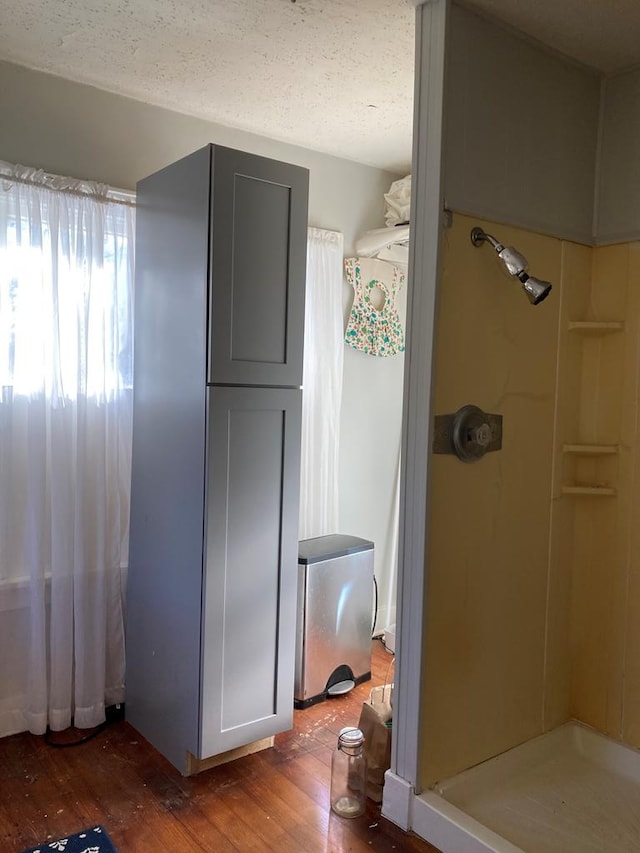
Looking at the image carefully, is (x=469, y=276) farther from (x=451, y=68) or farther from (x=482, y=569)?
(x=482, y=569)

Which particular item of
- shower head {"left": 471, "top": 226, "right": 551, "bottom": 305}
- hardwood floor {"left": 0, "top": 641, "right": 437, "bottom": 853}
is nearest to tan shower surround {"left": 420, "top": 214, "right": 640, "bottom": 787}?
shower head {"left": 471, "top": 226, "right": 551, "bottom": 305}

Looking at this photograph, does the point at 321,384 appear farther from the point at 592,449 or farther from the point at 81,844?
the point at 81,844

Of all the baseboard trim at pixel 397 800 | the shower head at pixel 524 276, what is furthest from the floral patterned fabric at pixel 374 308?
the baseboard trim at pixel 397 800

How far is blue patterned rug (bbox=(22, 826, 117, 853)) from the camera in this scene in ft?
6.43

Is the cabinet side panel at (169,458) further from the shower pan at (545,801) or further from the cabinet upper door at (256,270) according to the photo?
the shower pan at (545,801)

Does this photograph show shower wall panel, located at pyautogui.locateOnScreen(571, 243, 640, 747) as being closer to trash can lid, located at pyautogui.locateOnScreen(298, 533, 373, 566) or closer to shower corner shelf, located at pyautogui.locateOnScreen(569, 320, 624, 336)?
shower corner shelf, located at pyautogui.locateOnScreen(569, 320, 624, 336)

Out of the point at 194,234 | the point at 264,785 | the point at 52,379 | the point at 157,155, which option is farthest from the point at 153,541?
the point at 157,155

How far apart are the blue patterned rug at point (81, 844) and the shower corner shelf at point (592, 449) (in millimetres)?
1885

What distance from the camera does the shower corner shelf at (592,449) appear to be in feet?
8.07

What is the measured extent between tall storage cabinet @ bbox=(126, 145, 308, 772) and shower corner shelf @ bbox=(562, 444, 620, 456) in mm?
951

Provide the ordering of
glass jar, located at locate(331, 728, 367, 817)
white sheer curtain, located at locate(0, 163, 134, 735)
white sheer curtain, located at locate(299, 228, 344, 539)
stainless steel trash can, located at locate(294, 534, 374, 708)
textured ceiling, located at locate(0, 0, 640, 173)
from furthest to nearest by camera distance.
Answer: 1. white sheer curtain, located at locate(299, 228, 344, 539)
2. stainless steel trash can, located at locate(294, 534, 374, 708)
3. white sheer curtain, located at locate(0, 163, 134, 735)
4. glass jar, located at locate(331, 728, 367, 817)
5. textured ceiling, located at locate(0, 0, 640, 173)

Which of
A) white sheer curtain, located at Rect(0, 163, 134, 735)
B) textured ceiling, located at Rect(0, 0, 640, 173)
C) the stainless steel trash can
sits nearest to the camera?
textured ceiling, located at Rect(0, 0, 640, 173)

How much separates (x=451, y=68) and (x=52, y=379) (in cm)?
168

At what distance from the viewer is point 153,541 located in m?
2.55
